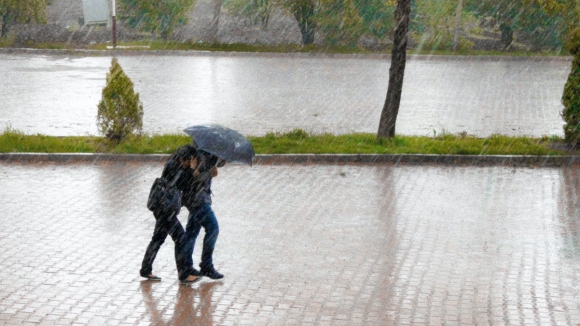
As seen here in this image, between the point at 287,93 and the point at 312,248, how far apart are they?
13.2 meters

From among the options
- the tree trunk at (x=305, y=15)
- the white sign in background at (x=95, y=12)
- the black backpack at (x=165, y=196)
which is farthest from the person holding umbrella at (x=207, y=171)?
the white sign in background at (x=95, y=12)

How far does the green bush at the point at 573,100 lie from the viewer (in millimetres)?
15148

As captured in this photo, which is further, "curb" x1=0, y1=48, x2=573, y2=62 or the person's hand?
"curb" x1=0, y1=48, x2=573, y2=62

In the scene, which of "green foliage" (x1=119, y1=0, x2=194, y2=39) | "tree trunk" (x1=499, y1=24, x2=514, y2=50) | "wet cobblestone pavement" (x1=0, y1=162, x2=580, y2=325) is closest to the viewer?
"wet cobblestone pavement" (x1=0, y1=162, x2=580, y2=325)

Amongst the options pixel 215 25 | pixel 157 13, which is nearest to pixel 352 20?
pixel 215 25

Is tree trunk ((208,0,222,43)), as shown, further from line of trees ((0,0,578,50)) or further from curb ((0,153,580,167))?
curb ((0,153,580,167))

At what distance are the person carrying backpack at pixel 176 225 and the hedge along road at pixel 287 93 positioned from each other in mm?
Result: 8326

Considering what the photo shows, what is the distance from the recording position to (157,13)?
3912cm

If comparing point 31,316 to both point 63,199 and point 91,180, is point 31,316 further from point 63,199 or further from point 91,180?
point 91,180

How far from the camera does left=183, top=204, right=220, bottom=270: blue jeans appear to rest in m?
8.36

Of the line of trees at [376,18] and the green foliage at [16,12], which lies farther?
the green foliage at [16,12]

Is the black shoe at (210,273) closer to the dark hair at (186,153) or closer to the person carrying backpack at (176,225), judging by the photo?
the person carrying backpack at (176,225)

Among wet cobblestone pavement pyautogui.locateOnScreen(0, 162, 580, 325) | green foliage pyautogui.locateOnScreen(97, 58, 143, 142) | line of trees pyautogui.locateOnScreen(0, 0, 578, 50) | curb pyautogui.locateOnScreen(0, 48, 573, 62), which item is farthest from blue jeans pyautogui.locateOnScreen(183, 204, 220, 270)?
line of trees pyautogui.locateOnScreen(0, 0, 578, 50)

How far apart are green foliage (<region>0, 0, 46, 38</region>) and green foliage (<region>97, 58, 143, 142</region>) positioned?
24902 millimetres
